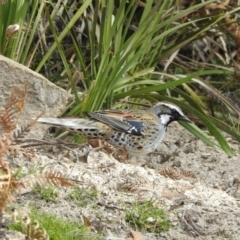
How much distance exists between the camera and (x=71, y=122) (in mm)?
6777

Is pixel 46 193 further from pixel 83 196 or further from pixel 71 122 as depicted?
pixel 71 122

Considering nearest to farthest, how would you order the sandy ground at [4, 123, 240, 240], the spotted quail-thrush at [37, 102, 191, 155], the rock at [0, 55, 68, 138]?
the sandy ground at [4, 123, 240, 240] → the rock at [0, 55, 68, 138] → the spotted quail-thrush at [37, 102, 191, 155]

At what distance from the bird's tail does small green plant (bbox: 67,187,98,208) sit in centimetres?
148

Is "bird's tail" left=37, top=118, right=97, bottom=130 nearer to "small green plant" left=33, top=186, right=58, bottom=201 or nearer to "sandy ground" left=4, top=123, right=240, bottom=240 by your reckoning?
"sandy ground" left=4, top=123, right=240, bottom=240

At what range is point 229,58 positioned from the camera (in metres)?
9.66

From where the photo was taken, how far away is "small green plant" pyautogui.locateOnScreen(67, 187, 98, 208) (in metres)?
5.03

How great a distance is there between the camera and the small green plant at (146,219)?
4965 mm

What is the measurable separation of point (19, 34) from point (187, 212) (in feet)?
8.35

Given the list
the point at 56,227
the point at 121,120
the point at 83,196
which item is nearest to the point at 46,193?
the point at 83,196

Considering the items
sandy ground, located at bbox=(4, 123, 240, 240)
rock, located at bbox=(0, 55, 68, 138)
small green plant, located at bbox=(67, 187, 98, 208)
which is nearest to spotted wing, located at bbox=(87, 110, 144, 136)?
rock, located at bbox=(0, 55, 68, 138)

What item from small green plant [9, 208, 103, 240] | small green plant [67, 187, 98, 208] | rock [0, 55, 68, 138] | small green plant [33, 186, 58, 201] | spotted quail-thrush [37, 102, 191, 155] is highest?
small green plant [9, 208, 103, 240]

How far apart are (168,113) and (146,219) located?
8.23 feet

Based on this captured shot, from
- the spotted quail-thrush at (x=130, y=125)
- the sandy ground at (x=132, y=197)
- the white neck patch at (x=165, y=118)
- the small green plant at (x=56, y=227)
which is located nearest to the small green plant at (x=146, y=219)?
the sandy ground at (x=132, y=197)

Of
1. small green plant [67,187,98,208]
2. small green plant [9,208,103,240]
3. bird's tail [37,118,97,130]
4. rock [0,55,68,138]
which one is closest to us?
small green plant [9,208,103,240]
